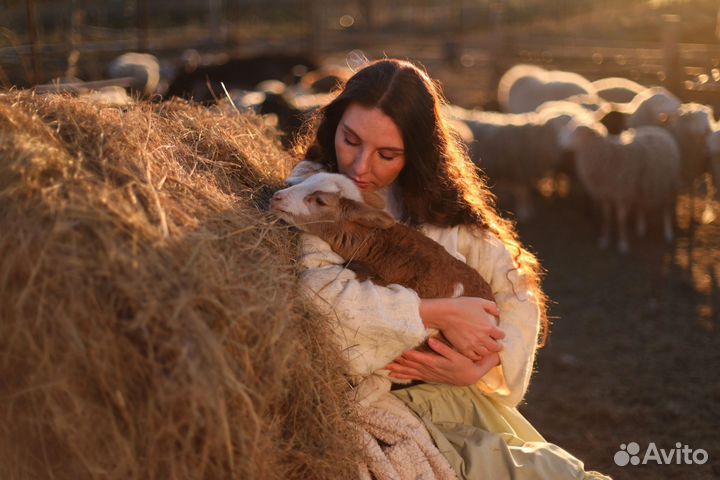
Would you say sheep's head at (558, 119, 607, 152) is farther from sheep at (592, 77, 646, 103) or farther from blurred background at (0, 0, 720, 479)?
sheep at (592, 77, 646, 103)

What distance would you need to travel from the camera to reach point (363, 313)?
2.71 meters

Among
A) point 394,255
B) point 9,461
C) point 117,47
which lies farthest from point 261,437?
point 117,47

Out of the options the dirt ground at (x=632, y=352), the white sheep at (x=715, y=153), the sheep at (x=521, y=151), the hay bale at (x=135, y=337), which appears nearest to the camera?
the hay bale at (x=135, y=337)

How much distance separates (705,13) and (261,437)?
15.0 metres

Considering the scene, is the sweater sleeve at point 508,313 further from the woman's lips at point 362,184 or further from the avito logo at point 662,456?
the avito logo at point 662,456

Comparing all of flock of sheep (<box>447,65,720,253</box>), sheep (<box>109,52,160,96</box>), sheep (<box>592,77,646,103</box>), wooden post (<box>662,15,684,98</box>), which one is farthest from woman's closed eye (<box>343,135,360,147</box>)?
sheep (<box>109,52,160,96</box>)

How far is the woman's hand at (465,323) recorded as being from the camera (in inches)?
114

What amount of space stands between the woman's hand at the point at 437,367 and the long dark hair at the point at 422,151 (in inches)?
19.5

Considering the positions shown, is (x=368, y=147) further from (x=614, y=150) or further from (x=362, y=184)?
(x=614, y=150)

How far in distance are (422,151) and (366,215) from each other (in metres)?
0.36

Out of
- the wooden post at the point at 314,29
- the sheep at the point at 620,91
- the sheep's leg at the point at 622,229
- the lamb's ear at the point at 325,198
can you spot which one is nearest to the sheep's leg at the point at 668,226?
the sheep's leg at the point at 622,229

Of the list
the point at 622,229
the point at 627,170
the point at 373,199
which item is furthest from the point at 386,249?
the point at 627,170

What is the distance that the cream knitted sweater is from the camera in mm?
2705

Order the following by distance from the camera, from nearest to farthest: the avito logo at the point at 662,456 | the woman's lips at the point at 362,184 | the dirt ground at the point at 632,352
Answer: the woman's lips at the point at 362,184 → the avito logo at the point at 662,456 → the dirt ground at the point at 632,352
